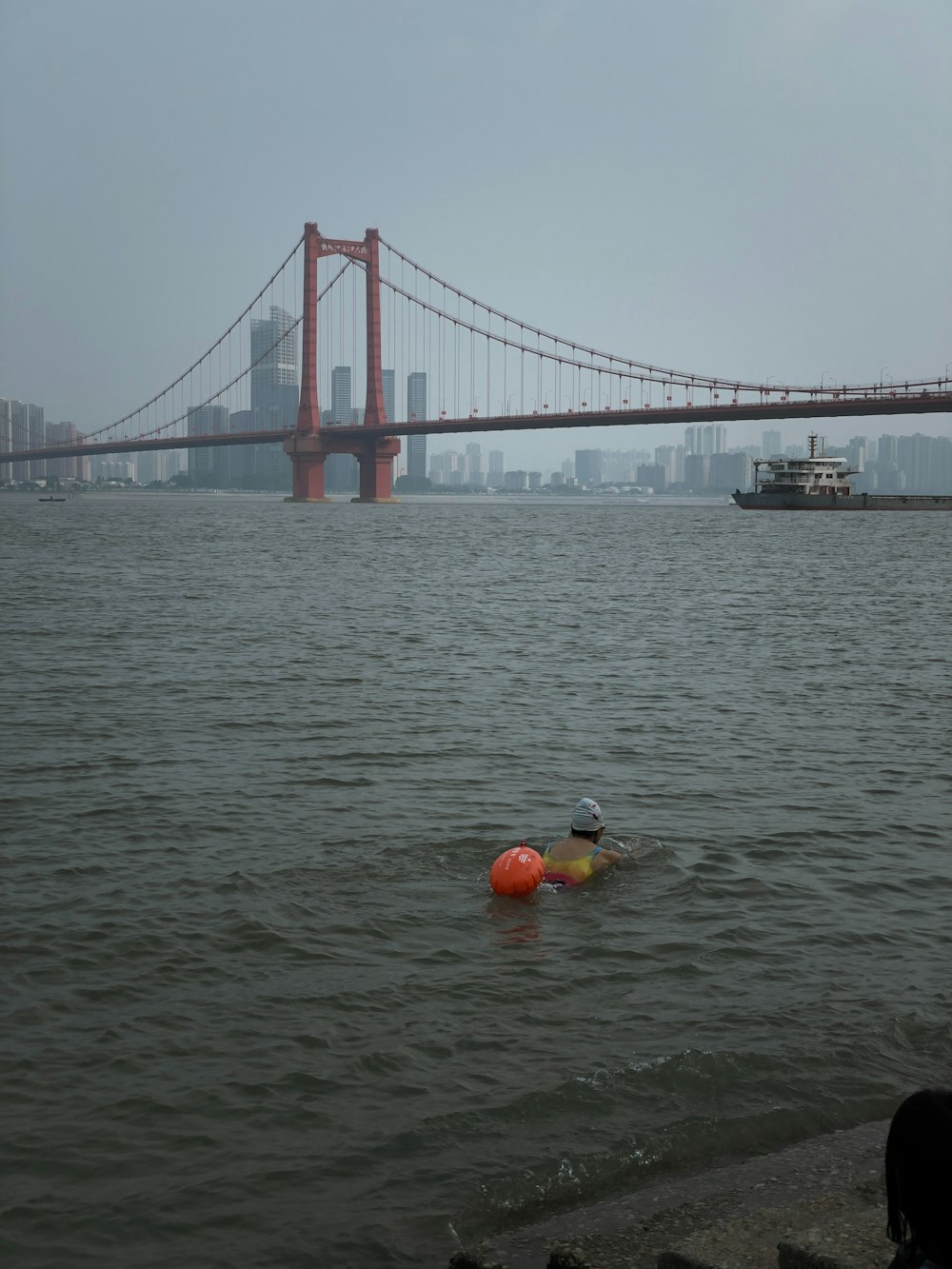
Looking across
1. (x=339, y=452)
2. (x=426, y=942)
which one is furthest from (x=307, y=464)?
(x=426, y=942)

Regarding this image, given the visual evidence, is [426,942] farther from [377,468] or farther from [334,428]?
[377,468]

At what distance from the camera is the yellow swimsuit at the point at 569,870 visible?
26.2 ft

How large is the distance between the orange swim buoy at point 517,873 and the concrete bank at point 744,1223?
3.08 m

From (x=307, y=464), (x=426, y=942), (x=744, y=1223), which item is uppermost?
(x=307, y=464)

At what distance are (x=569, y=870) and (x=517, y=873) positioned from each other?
1.49 feet

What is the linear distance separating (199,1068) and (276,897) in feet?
7.28

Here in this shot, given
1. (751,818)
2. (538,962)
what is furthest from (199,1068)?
(751,818)

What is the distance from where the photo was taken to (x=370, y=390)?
95.5 metres

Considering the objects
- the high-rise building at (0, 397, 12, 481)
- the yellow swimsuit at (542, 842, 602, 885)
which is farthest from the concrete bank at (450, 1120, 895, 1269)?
the high-rise building at (0, 397, 12, 481)

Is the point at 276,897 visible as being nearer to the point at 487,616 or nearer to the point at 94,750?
the point at 94,750

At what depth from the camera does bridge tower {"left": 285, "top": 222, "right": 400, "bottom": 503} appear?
9725cm

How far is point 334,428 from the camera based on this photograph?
99.0 metres

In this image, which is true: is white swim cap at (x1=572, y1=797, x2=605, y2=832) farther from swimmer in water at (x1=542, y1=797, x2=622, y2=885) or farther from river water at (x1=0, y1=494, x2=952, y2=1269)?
river water at (x1=0, y1=494, x2=952, y2=1269)

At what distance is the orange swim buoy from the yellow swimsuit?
21 cm
